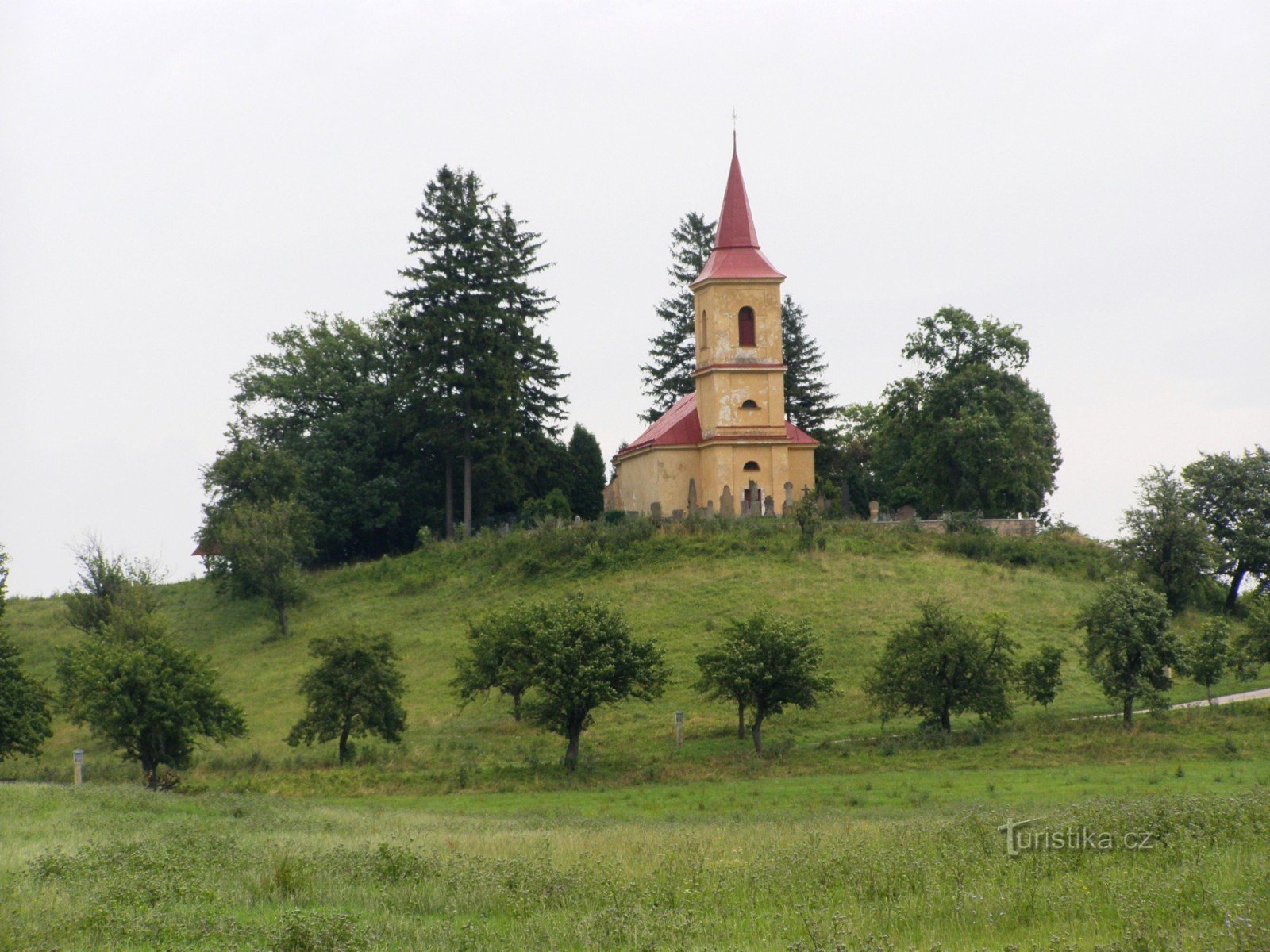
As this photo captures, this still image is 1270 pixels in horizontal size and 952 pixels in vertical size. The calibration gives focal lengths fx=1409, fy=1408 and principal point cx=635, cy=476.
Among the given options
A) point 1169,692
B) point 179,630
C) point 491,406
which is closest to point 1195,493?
point 1169,692

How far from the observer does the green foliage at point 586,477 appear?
229 ft

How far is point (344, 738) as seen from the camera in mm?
35438

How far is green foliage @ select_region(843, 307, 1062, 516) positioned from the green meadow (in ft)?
23.5

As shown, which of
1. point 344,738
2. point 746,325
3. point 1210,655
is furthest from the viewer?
point 746,325

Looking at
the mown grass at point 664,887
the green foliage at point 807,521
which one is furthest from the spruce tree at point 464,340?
the mown grass at point 664,887

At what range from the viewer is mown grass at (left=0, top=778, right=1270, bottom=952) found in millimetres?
11656

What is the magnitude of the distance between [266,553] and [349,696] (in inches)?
794

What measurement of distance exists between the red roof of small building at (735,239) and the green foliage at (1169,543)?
20.9 metres

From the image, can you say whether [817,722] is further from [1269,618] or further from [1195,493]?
[1195,493]

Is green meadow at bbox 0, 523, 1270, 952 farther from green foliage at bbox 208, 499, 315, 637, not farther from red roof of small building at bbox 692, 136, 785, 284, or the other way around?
red roof of small building at bbox 692, 136, 785, 284

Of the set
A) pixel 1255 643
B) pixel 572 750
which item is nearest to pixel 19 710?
pixel 572 750

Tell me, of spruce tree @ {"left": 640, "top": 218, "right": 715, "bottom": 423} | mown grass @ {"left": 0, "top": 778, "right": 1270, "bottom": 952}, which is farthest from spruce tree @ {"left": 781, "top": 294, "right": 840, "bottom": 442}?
mown grass @ {"left": 0, "top": 778, "right": 1270, "bottom": 952}

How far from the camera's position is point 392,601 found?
54312 mm

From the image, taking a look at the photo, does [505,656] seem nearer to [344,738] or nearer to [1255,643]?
[344,738]
